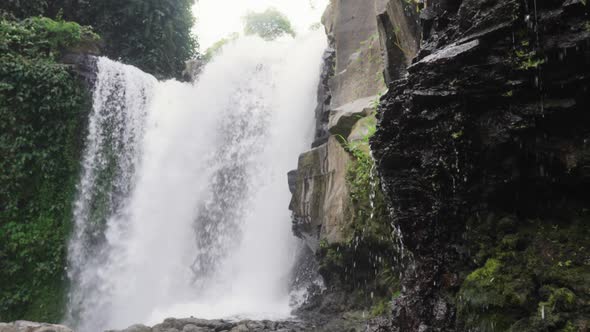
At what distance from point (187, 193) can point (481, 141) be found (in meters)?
9.00

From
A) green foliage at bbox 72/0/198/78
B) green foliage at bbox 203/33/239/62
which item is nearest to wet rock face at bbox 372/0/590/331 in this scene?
green foliage at bbox 203/33/239/62

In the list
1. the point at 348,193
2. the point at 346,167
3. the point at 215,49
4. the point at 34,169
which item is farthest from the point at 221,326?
the point at 215,49

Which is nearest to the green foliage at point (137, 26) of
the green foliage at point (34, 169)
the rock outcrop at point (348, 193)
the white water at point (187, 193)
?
the white water at point (187, 193)

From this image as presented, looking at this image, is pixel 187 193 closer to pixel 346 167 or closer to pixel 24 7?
pixel 346 167

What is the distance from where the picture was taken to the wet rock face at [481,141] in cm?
329

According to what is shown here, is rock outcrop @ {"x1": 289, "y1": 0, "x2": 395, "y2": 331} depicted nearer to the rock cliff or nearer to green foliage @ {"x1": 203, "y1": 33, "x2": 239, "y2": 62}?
the rock cliff

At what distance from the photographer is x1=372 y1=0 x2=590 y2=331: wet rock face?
3.29 m

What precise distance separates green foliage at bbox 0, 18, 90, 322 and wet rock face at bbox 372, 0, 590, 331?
30.9 feet

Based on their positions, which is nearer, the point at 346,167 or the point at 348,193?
the point at 348,193

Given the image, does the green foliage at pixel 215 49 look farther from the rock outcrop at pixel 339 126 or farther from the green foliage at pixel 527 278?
the green foliage at pixel 527 278

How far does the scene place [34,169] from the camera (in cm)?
1087

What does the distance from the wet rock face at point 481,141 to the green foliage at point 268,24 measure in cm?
2292

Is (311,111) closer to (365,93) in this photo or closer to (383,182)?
(365,93)

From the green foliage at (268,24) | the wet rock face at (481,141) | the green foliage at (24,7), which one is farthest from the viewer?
the green foliage at (268,24)
